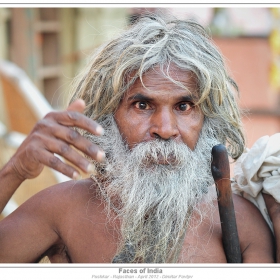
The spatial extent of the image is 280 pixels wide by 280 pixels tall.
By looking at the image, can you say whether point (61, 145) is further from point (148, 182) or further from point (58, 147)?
point (148, 182)

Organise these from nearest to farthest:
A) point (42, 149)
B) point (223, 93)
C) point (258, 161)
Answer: point (42, 149)
point (258, 161)
point (223, 93)

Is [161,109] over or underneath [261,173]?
over

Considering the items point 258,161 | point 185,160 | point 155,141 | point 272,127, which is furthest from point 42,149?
point 272,127

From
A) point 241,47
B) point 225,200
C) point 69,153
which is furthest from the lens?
point 241,47

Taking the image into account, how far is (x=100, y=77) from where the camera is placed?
7.68 ft

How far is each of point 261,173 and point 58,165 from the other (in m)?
0.85

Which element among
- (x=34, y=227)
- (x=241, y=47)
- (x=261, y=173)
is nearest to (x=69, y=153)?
(x=34, y=227)

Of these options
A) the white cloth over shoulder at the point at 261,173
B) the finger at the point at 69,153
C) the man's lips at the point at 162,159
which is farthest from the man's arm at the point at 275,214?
the finger at the point at 69,153

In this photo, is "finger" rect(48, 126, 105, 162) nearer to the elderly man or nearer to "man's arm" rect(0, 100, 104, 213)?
"man's arm" rect(0, 100, 104, 213)

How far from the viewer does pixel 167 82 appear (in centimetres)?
214

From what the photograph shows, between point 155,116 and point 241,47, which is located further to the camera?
point 241,47

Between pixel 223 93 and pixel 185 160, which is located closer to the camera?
pixel 185 160
